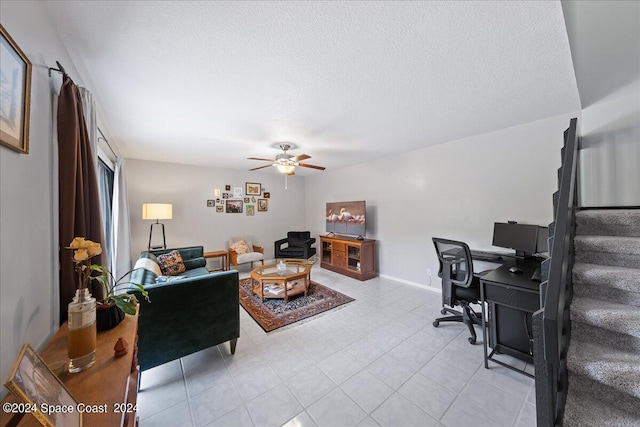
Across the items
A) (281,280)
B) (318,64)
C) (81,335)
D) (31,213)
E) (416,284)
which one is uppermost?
(318,64)

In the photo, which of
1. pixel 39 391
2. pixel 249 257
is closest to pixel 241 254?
pixel 249 257

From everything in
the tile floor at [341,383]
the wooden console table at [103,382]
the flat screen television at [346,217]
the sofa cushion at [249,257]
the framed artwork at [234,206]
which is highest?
the framed artwork at [234,206]

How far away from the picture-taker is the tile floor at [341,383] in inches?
58.9

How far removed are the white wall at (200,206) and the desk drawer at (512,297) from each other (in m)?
4.79

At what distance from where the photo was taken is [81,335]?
35.9 inches

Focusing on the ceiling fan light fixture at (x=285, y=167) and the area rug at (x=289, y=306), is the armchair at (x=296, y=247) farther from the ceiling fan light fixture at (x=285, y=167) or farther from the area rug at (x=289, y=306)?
the ceiling fan light fixture at (x=285, y=167)

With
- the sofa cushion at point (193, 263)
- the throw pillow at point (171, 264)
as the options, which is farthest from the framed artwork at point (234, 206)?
the throw pillow at point (171, 264)

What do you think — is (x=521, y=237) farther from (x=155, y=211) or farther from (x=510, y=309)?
(x=155, y=211)

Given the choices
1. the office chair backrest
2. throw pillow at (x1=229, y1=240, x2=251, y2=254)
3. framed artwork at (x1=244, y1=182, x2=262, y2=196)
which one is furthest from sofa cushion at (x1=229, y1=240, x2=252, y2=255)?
the office chair backrest

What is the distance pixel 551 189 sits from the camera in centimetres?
257

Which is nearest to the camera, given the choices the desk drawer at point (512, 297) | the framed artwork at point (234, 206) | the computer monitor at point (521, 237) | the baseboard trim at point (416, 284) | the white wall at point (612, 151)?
the desk drawer at point (512, 297)

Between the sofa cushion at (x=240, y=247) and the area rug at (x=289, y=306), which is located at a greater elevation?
the sofa cushion at (x=240, y=247)

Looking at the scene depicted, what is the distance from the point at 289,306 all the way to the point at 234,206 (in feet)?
10.2

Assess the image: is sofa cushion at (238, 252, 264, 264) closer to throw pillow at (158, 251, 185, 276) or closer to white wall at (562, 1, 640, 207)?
throw pillow at (158, 251, 185, 276)
